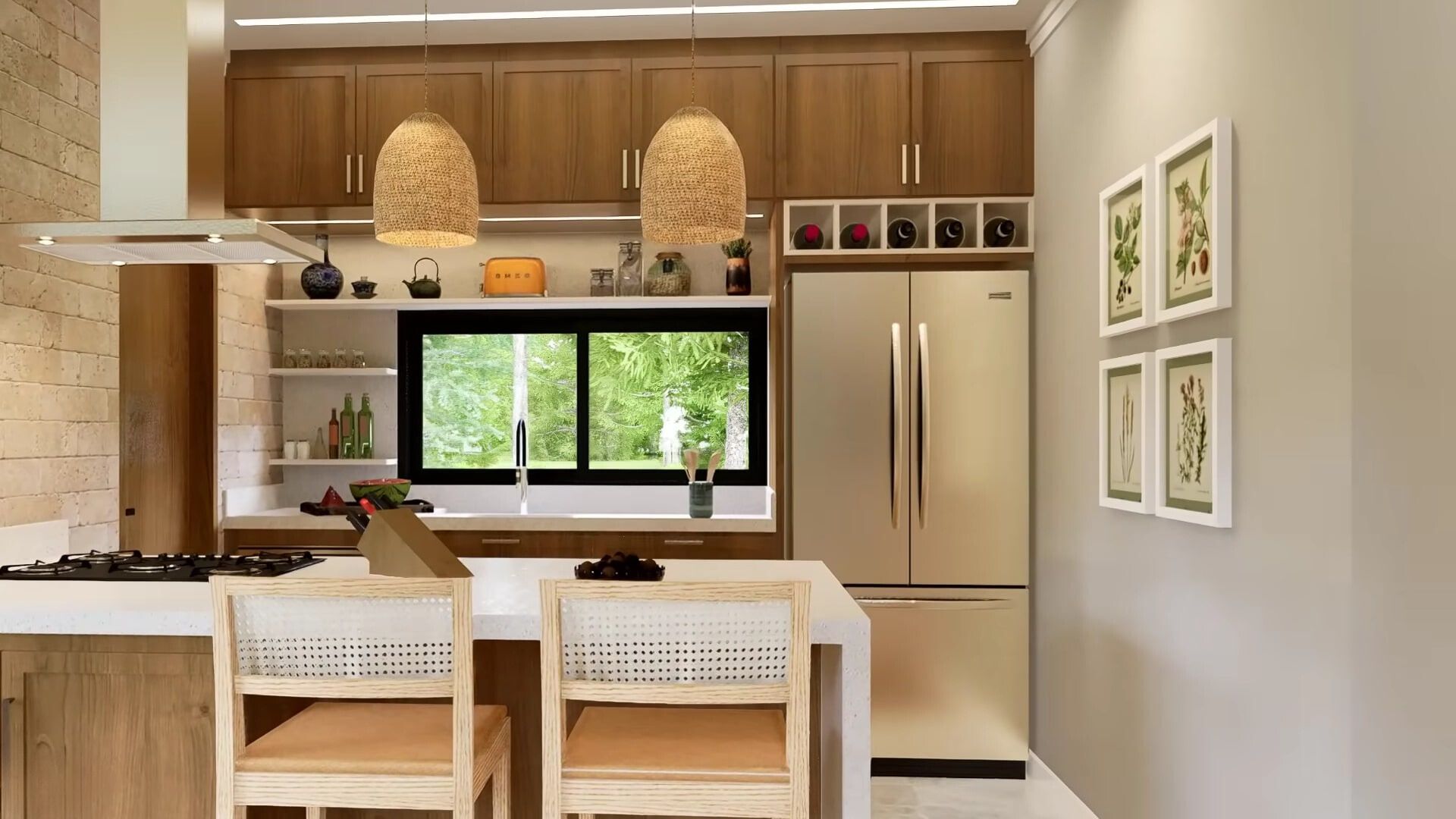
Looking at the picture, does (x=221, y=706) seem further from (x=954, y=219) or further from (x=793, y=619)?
(x=954, y=219)

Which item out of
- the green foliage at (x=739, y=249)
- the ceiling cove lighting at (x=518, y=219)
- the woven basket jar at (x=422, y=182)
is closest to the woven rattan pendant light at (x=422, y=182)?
the woven basket jar at (x=422, y=182)

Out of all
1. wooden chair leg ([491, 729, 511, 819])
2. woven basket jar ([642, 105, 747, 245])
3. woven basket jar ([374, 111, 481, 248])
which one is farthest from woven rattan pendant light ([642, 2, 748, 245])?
wooden chair leg ([491, 729, 511, 819])

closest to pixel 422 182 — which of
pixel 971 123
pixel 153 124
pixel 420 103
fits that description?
pixel 153 124

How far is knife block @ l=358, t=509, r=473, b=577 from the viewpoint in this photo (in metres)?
2.14

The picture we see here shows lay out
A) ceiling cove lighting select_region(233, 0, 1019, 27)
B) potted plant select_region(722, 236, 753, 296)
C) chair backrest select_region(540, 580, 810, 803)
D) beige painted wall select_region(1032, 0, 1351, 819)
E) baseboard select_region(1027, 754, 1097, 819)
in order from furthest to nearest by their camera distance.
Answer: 1. potted plant select_region(722, 236, 753, 296)
2. ceiling cove lighting select_region(233, 0, 1019, 27)
3. baseboard select_region(1027, 754, 1097, 819)
4. beige painted wall select_region(1032, 0, 1351, 819)
5. chair backrest select_region(540, 580, 810, 803)

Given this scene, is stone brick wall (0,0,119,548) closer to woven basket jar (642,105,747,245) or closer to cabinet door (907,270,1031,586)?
woven basket jar (642,105,747,245)

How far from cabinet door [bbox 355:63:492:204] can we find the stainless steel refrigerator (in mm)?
1510

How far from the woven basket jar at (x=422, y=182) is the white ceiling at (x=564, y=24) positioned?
1.47m

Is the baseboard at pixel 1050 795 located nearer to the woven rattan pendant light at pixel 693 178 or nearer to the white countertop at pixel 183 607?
the white countertop at pixel 183 607

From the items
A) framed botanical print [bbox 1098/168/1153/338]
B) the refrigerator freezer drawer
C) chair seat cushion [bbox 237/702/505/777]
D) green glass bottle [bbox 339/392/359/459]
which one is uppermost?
framed botanical print [bbox 1098/168/1153/338]

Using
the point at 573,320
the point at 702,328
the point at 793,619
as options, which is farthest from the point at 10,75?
the point at 793,619

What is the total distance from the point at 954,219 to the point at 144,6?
9.35 feet

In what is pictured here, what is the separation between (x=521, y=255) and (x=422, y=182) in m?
2.25

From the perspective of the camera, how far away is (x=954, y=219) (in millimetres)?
3898
